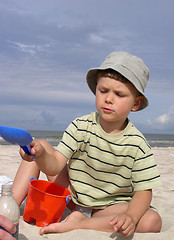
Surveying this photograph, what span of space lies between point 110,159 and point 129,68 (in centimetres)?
65

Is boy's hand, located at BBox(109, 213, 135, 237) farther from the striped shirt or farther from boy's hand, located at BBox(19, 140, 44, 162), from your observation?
boy's hand, located at BBox(19, 140, 44, 162)

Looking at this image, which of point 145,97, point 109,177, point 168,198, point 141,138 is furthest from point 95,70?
point 168,198

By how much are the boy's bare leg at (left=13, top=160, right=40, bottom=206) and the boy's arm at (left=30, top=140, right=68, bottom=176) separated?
259 millimetres

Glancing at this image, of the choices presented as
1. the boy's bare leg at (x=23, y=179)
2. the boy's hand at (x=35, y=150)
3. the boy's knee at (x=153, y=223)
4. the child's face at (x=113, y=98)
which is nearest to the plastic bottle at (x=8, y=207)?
the boy's hand at (x=35, y=150)

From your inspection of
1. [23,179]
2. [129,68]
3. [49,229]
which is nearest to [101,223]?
[49,229]

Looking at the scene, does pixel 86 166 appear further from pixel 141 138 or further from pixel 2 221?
pixel 2 221

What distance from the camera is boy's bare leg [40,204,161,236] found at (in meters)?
1.89

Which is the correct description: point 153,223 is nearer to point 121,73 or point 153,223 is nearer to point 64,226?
point 64,226

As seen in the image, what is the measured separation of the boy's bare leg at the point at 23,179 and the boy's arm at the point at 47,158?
259 mm

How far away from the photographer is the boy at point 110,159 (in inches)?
75.2

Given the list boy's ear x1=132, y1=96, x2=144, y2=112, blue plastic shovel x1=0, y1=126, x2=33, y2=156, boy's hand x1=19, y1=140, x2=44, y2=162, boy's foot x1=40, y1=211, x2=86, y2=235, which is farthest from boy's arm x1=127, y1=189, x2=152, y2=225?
blue plastic shovel x1=0, y1=126, x2=33, y2=156

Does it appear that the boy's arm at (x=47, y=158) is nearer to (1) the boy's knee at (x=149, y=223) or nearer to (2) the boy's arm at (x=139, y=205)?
(2) the boy's arm at (x=139, y=205)

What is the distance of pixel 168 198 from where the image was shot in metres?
2.93

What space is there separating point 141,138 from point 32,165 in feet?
2.86
